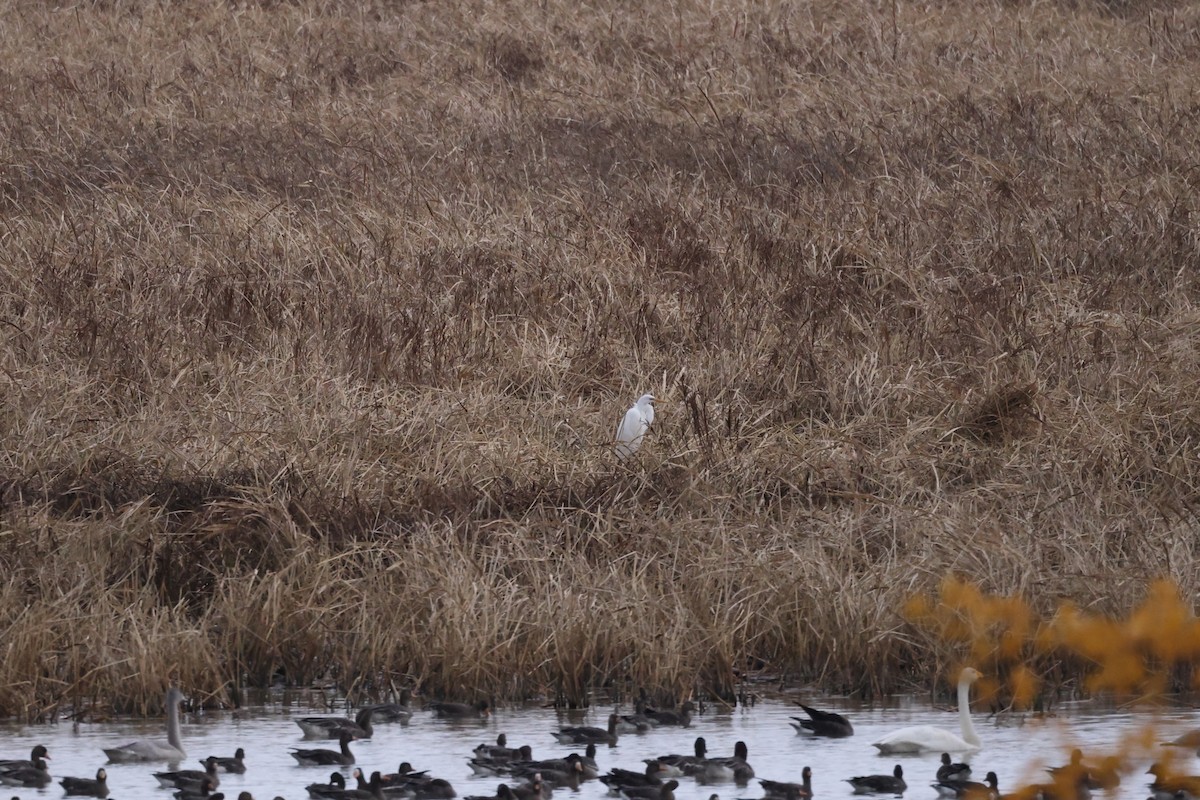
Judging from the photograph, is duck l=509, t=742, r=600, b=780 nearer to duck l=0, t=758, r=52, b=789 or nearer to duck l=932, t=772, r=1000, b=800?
duck l=932, t=772, r=1000, b=800

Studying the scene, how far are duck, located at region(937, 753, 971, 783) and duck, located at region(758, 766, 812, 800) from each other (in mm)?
501

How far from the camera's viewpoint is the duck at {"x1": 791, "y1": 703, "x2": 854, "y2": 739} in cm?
729

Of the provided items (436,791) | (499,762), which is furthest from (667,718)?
(436,791)

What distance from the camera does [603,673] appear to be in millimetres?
7902

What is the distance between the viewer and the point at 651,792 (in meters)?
6.52

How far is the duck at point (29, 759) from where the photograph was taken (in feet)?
21.7

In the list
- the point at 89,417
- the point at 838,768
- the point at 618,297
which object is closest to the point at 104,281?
the point at 89,417

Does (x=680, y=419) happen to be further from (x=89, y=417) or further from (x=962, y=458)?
(x=89, y=417)

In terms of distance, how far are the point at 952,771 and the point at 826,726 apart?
68cm

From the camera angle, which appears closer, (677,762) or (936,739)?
(677,762)

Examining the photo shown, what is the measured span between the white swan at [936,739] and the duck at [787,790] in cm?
61

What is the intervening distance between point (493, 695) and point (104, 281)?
20.4 feet

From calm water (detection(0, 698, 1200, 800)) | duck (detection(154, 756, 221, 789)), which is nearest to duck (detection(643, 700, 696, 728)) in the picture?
calm water (detection(0, 698, 1200, 800))

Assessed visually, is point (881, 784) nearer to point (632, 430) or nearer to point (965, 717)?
point (965, 717)
